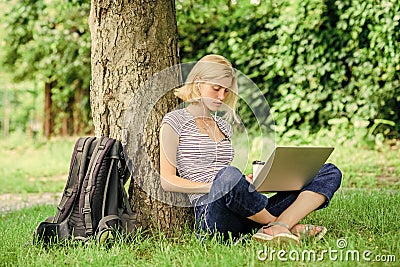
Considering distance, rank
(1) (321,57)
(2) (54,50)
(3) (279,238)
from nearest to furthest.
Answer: (3) (279,238) → (1) (321,57) → (2) (54,50)

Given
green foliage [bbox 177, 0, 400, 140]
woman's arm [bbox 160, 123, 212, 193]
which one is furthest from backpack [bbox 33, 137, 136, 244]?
green foliage [bbox 177, 0, 400, 140]

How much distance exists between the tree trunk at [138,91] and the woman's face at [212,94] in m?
0.28

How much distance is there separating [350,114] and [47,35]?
4.65 meters

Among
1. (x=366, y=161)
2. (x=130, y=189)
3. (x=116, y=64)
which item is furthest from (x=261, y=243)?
(x=366, y=161)

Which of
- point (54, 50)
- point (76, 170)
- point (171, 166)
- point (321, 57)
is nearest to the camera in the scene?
point (171, 166)

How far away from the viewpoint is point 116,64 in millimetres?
3232

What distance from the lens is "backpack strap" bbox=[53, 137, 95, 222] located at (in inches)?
121

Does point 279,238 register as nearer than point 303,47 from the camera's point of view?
Yes

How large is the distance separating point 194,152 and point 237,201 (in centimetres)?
37

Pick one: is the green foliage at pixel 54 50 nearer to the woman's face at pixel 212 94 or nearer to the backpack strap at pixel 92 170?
the backpack strap at pixel 92 170

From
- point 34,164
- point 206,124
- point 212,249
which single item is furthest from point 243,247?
point 34,164

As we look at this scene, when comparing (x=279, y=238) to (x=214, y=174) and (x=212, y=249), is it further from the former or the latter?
(x=214, y=174)

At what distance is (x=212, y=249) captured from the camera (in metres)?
2.74

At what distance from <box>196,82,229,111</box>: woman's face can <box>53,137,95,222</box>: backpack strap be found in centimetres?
61
